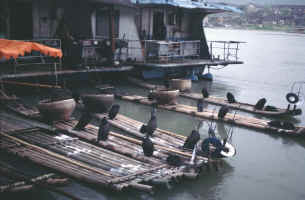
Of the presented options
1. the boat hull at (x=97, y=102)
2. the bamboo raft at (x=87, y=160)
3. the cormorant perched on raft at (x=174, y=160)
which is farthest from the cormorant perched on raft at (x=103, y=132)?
the boat hull at (x=97, y=102)

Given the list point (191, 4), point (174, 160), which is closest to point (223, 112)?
point (174, 160)

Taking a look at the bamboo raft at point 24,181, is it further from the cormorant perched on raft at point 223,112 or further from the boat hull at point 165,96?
the boat hull at point 165,96

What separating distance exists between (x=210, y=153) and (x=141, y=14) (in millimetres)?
13406

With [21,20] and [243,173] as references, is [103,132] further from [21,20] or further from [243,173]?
[21,20]

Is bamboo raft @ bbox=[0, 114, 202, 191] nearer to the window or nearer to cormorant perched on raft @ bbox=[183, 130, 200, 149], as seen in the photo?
cormorant perched on raft @ bbox=[183, 130, 200, 149]

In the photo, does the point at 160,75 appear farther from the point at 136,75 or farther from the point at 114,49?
the point at 114,49

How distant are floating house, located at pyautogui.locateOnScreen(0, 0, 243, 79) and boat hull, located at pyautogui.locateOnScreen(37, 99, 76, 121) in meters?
3.98

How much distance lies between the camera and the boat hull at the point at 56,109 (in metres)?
11.3

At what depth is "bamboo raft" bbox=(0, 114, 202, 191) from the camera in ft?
26.1

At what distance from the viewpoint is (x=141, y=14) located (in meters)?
21.3

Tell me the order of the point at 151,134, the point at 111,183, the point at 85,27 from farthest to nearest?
the point at 85,27, the point at 151,134, the point at 111,183

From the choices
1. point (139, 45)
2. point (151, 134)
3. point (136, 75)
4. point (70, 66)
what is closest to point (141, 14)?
point (139, 45)

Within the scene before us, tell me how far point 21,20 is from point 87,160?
34.0 ft

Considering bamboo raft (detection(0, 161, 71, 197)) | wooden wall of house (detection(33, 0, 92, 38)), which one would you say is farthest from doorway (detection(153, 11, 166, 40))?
bamboo raft (detection(0, 161, 71, 197))
